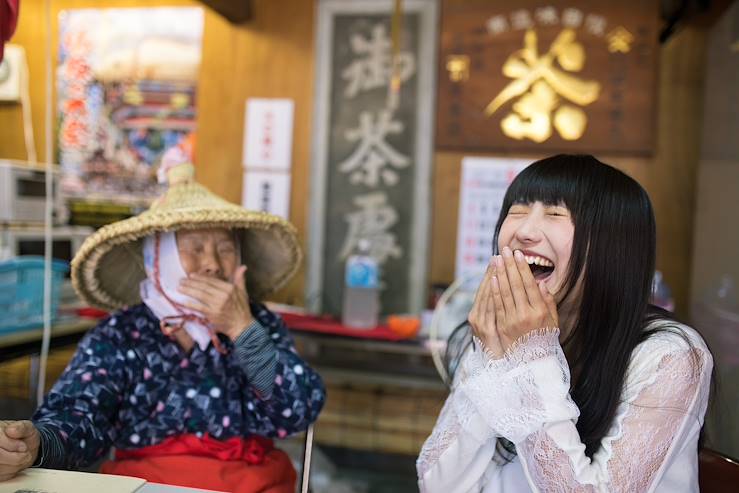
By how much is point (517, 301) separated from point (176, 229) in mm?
1041

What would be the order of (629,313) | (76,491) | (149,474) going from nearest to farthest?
(76,491) < (629,313) < (149,474)

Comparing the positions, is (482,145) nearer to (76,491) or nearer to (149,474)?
(149,474)

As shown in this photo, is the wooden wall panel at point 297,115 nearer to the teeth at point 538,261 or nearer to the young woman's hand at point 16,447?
the teeth at point 538,261

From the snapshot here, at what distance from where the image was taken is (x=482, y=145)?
3.90 m

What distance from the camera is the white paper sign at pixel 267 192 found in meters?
4.20

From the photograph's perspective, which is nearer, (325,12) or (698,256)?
(698,256)

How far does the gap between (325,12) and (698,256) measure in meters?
2.75

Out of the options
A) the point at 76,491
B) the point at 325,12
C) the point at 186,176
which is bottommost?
the point at 76,491

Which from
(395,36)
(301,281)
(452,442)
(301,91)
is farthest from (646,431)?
(301,91)

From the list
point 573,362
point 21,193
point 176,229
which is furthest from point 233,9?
point 573,362

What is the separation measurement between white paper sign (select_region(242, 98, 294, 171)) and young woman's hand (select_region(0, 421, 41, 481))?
2.99 metres

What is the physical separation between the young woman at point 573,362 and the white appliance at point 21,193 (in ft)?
9.27

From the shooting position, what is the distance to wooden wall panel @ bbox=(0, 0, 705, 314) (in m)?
3.73

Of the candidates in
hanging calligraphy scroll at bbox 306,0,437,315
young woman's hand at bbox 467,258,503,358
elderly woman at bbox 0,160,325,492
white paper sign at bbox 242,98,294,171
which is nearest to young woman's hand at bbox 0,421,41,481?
elderly woman at bbox 0,160,325,492
